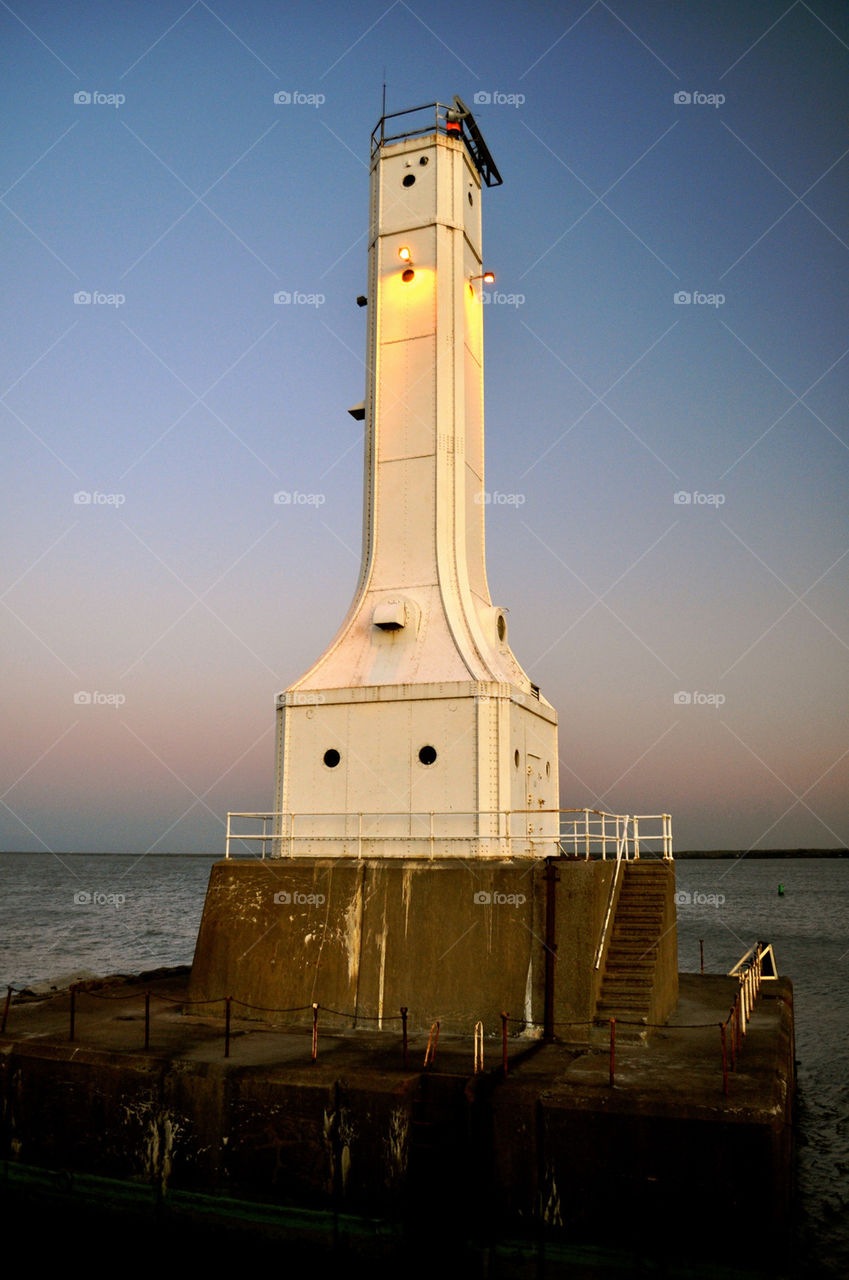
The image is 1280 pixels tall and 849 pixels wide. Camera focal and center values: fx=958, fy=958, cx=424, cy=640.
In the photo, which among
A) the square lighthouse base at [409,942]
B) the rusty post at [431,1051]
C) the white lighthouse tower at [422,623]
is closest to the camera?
the rusty post at [431,1051]

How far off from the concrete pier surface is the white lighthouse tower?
398cm

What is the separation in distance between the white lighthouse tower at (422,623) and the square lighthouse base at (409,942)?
874 mm

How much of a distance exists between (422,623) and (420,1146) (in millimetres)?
9135

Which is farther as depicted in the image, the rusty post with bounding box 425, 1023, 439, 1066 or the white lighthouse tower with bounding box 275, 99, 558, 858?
the white lighthouse tower with bounding box 275, 99, 558, 858

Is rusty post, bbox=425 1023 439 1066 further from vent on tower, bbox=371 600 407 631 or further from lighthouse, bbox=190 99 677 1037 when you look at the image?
vent on tower, bbox=371 600 407 631

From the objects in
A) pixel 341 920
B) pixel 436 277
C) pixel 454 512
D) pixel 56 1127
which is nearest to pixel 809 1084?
pixel 341 920

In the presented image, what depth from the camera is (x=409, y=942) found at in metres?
14.2

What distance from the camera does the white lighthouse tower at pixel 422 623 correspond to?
16141 mm

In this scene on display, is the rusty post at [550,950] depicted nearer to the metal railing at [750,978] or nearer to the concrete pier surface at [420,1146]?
the concrete pier surface at [420,1146]

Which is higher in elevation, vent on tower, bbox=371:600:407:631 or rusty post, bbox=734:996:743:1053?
vent on tower, bbox=371:600:407:631

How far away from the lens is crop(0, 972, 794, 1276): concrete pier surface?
32.0 ft
